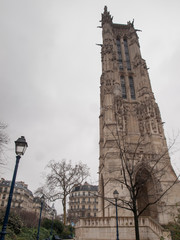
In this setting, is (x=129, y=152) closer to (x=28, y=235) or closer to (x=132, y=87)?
(x=28, y=235)

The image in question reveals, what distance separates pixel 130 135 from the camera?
1975cm

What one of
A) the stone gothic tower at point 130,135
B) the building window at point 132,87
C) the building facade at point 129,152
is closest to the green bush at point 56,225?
the building facade at point 129,152

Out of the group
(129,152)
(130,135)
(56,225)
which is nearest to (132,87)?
(130,135)

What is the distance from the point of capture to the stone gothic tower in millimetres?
14415

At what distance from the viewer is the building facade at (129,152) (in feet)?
36.2

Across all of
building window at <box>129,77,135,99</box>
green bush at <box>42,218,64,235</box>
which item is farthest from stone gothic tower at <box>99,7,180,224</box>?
green bush at <box>42,218,64,235</box>

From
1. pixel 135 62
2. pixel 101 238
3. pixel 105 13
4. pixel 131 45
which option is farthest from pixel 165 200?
pixel 105 13

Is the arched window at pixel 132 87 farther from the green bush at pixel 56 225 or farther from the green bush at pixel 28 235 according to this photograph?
the green bush at pixel 28 235

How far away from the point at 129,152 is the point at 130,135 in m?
7.65

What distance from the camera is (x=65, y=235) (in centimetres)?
1819

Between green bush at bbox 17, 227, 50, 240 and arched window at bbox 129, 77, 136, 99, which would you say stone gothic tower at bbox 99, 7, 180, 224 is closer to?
arched window at bbox 129, 77, 136, 99

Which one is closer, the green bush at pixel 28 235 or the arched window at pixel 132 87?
the green bush at pixel 28 235

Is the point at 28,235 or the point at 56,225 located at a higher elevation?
the point at 56,225

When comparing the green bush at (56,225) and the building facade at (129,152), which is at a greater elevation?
the building facade at (129,152)
